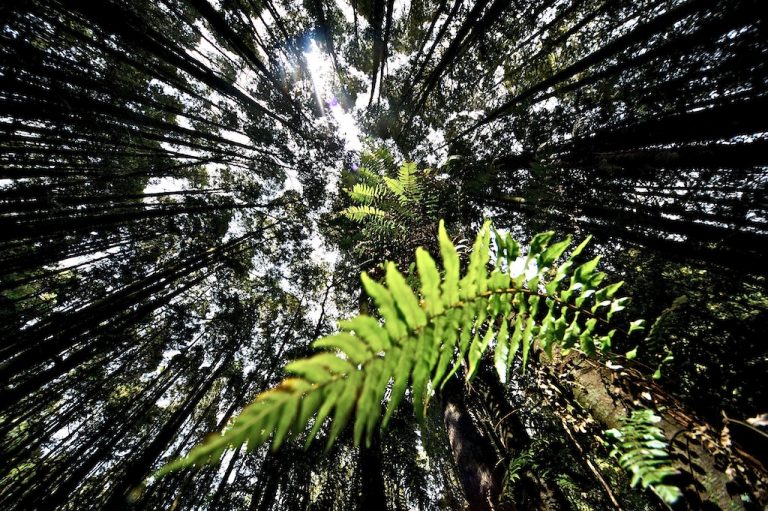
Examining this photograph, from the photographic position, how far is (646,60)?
11.3 ft

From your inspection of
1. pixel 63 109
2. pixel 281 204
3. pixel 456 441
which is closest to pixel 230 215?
pixel 281 204

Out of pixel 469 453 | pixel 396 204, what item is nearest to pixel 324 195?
pixel 396 204

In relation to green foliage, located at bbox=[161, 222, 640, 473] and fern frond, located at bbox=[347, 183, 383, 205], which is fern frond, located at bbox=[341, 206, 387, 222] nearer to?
fern frond, located at bbox=[347, 183, 383, 205]

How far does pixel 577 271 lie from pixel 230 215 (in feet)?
33.5

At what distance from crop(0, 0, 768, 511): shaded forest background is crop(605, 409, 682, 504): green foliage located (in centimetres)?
12

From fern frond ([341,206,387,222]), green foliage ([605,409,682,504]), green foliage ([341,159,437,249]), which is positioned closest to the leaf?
green foliage ([605,409,682,504])

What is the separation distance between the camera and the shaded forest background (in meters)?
2.87

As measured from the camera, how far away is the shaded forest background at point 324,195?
2.87 m

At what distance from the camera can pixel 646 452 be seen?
83 centimetres

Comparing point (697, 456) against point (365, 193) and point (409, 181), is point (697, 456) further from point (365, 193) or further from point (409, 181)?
point (365, 193)

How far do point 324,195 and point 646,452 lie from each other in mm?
9230

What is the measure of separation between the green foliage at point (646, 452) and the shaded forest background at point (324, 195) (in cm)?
12

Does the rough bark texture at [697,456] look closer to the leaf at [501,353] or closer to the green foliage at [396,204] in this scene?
the leaf at [501,353]

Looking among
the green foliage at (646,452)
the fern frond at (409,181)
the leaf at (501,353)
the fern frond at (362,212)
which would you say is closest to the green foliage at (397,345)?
the leaf at (501,353)
